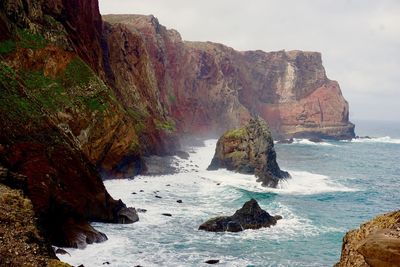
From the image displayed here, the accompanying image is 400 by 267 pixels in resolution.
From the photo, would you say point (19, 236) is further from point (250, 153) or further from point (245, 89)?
point (245, 89)

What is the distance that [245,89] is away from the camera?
567 feet

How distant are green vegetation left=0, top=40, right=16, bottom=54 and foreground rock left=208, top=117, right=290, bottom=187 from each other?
37.7m

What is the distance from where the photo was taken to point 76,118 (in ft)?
140

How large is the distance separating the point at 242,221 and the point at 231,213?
192 inches

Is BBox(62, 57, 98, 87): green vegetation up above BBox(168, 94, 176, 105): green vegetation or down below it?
below

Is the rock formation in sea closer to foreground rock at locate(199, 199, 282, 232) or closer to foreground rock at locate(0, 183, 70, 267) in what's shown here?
foreground rock at locate(0, 183, 70, 267)

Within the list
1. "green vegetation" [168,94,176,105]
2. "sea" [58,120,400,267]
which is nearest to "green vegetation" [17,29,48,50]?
"sea" [58,120,400,267]

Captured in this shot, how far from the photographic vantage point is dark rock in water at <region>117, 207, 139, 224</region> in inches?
1334

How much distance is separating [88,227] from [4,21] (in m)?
22.6

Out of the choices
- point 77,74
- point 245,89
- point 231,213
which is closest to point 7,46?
point 77,74

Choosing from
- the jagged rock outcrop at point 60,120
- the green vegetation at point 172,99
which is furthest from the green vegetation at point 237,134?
the green vegetation at point 172,99

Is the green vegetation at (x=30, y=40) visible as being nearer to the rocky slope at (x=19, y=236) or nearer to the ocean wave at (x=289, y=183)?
the rocky slope at (x=19, y=236)

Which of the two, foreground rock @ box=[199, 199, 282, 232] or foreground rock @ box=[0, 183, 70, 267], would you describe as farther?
foreground rock @ box=[199, 199, 282, 232]

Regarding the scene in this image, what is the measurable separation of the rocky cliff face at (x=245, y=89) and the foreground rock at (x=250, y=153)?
4493cm
